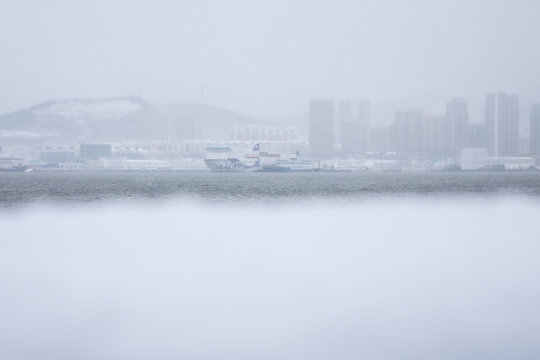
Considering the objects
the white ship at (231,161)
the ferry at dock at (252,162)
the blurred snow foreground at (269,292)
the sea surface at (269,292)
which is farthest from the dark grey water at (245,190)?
the white ship at (231,161)

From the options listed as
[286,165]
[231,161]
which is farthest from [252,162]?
[286,165]

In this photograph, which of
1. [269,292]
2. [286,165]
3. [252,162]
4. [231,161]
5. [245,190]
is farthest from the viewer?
[231,161]

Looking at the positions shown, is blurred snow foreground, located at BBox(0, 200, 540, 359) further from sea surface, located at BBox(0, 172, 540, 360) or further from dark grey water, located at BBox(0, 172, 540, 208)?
dark grey water, located at BBox(0, 172, 540, 208)

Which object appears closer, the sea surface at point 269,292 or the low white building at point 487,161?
the sea surface at point 269,292

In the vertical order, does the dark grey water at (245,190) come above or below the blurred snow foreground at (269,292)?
below

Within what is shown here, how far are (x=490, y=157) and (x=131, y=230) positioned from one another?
152m

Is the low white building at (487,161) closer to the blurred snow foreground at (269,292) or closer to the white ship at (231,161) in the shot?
the white ship at (231,161)

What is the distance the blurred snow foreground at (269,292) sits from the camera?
7.89m

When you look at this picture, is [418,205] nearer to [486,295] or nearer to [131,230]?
[131,230]

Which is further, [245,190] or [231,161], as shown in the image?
[231,161]

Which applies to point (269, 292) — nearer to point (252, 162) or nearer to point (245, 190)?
point (245, 190)

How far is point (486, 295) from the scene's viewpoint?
10688mm

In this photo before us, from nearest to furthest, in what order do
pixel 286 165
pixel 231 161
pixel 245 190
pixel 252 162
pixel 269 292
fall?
1. pixel 269 292
2. pixel 245 190
3. pixel 286 165
4. pixel 252 162
5. pixel 231 161

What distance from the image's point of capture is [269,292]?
35.5 feet
